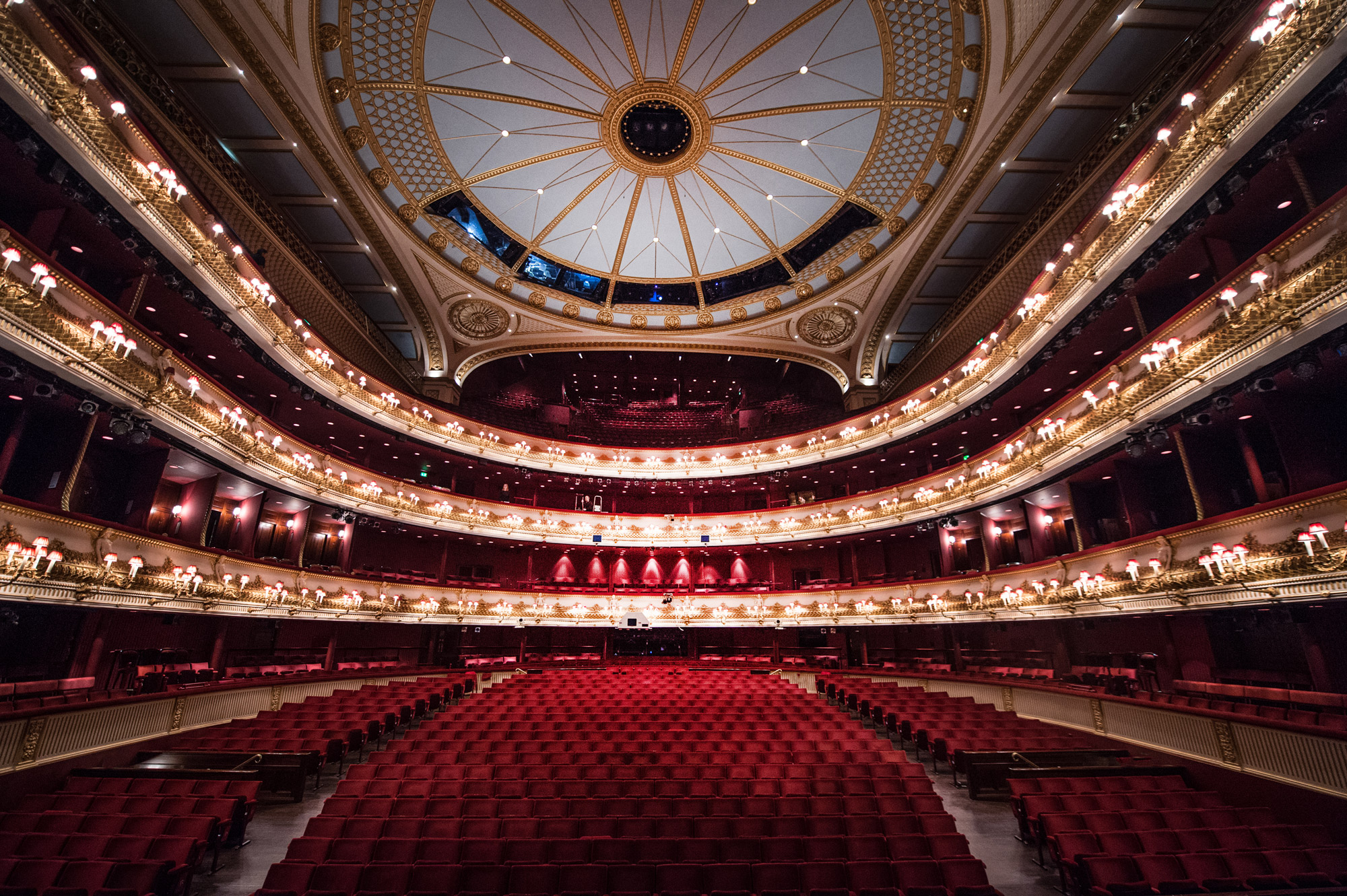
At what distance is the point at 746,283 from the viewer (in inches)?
1014

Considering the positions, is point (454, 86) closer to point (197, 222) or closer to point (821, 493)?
point (197, 222)

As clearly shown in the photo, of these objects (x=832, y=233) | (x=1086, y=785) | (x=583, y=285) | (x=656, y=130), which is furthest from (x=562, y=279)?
(x=1086, y=785)

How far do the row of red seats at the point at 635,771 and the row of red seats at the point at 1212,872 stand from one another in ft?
7.53

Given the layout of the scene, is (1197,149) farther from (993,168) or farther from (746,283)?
(746,283)

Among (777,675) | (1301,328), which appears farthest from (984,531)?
(1301,328)

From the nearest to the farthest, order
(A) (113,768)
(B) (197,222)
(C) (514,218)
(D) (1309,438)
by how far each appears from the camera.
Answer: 1. (A) (113,768)
2. (D) (1309,438)
3. (B) (197,222)
4. (C) (514,218)

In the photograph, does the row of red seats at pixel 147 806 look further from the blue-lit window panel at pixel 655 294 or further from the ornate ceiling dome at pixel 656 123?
the blue-lit window panel at pixel 655 294

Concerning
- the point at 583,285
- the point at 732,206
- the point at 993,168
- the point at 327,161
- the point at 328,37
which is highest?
the point at 732,206

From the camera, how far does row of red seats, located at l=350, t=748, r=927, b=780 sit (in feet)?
25.1

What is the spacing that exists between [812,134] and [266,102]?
16.6m

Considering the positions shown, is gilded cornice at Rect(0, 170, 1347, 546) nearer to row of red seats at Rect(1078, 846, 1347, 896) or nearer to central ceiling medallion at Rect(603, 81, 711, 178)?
row of red seats at Rect(1078, 846, 1347, 896)

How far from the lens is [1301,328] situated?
7.80m

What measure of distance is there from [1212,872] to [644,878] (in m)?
5.90

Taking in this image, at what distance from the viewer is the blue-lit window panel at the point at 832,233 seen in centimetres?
2134
